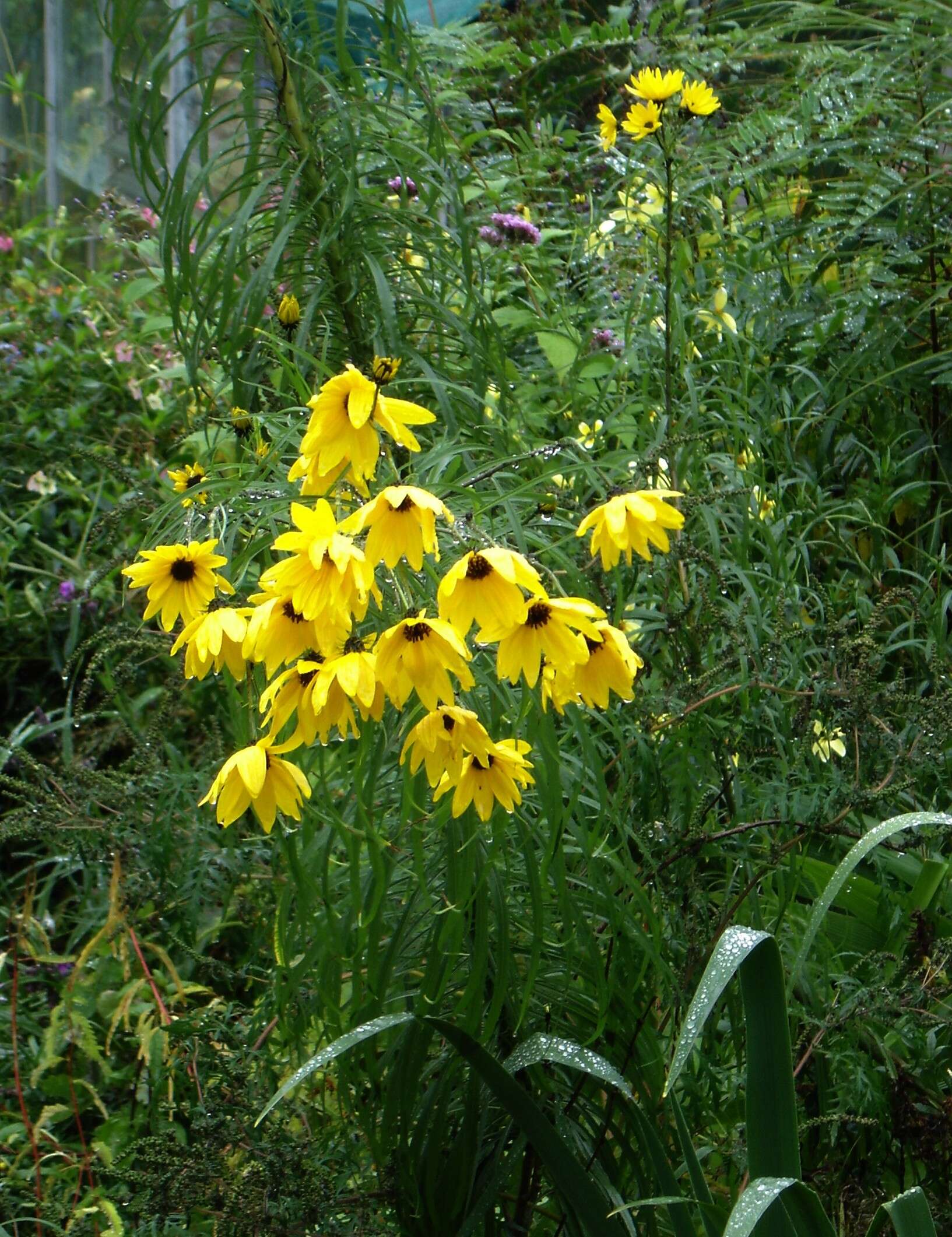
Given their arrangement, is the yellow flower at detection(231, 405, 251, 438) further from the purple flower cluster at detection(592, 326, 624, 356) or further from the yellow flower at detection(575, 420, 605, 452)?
the purple flower cluster at detection(592, 326, 624, 356)

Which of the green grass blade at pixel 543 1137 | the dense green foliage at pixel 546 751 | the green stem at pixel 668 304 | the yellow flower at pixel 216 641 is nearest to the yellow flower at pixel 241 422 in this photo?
the dense green foliage at pixel 546 751

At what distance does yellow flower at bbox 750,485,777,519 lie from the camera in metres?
1.98

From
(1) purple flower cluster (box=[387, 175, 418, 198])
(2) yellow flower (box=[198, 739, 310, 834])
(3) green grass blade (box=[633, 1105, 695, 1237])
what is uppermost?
(1) purple flower cluster (box=[387, 175, 418, 198])

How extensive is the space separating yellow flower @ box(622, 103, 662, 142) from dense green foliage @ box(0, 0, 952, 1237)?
0.45 ft

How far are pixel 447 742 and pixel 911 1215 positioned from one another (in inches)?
21.1

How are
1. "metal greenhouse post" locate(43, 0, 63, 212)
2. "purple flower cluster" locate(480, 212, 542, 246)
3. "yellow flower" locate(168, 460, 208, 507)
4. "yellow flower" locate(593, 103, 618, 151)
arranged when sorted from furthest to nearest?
"metal greenhouse post" locate(43, 0, 63, 212) < "purple flower cluster" locate(480, 212, 542, 246) < "yellow flower" locate(593, 103, 618, 151) < "yellow flower" locate(168, 460, 208, 507)

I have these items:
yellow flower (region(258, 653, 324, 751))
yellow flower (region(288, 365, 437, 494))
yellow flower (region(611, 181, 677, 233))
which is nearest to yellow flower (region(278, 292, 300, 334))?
yellow flower (region(288, 365, 437, 494))

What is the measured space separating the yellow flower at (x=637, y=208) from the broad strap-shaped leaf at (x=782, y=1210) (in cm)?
166

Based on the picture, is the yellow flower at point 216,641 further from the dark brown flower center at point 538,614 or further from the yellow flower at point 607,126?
the yellow flower at point 607,126

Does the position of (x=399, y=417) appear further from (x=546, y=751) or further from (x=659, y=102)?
(x=659, y=102)

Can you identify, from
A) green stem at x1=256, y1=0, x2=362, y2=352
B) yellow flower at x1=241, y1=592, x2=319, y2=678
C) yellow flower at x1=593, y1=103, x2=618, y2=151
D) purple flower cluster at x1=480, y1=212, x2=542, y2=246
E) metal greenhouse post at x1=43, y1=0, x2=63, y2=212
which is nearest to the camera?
yellow flower at x1=241, y1=592, x2=319, y2=678

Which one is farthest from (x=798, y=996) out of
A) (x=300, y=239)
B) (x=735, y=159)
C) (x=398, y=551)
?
(x=735, y=159)

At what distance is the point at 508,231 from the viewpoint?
2654mm

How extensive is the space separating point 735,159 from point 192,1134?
6.51 ft
